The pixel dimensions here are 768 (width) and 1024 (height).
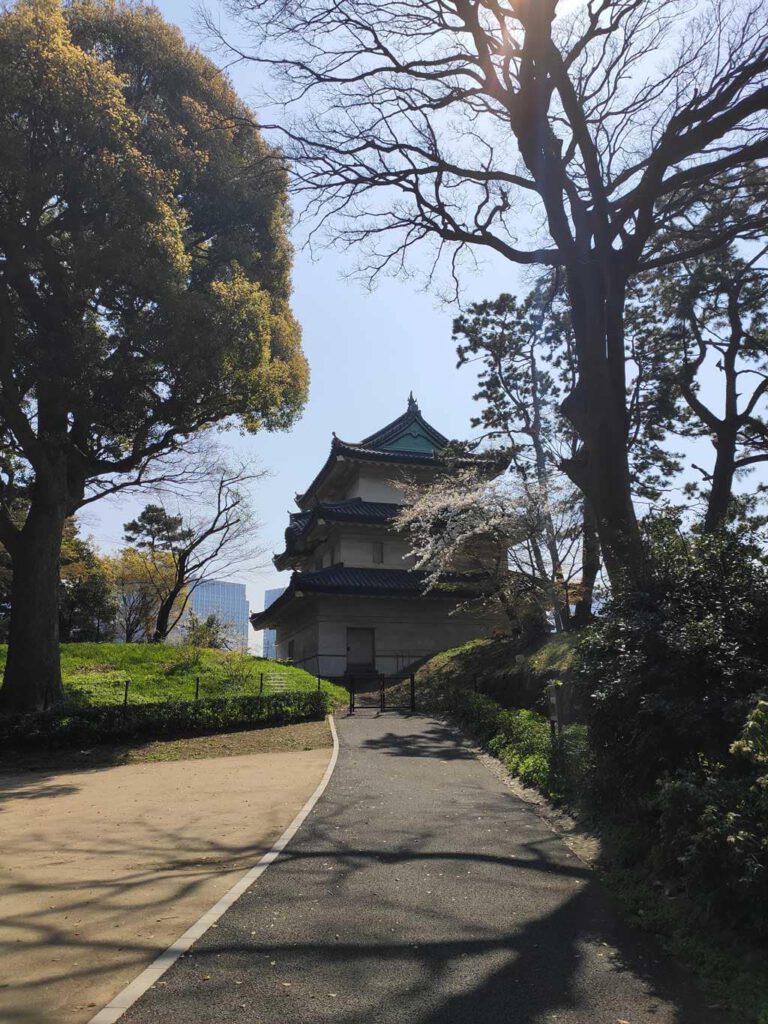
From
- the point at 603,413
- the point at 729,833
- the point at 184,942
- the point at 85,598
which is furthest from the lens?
the point at 85,598

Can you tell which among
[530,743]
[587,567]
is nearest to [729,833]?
[530,743]

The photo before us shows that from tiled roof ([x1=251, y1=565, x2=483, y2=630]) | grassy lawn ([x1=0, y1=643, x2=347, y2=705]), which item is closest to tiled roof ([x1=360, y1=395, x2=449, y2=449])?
tiled roof ([x1=251, y1=565, x2=483, y2=630])

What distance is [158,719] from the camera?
15555 mm

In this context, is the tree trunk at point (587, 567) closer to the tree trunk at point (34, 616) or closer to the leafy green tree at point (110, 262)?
the leafy green tree at point (110, 262)

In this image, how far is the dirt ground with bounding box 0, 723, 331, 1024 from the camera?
4.12m

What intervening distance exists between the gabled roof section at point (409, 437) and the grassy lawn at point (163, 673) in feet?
37.8

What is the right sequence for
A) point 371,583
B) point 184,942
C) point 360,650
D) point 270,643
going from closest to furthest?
1. point 184,942
2. point 371,583
3. point 360,650
4. point 270,643

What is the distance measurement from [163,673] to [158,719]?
7.71 metres

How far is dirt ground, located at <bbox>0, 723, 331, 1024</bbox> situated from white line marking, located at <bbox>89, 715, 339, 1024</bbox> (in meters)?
0.12

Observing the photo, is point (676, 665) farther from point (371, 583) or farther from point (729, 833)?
point (371, 583)

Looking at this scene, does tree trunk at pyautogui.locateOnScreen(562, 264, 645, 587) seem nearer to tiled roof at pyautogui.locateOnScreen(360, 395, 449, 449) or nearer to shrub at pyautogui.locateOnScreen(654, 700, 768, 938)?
shrub at pyautogui.locateOnScreen(654, 700, 768, 938)

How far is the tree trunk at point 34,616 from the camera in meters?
14.3

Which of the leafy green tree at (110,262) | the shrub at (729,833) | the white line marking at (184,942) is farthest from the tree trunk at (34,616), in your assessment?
the shrub at (729,833)

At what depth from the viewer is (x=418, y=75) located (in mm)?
11562
